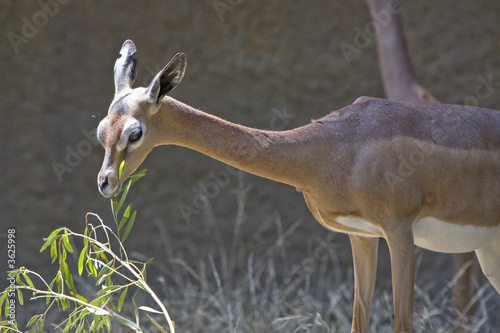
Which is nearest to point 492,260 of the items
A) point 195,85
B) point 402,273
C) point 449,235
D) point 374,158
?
point 449,235

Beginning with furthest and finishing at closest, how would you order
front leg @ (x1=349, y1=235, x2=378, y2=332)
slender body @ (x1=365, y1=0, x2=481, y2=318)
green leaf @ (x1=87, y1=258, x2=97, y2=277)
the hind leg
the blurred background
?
the blurred background < slender body @ (x1=365, y1=0, x2=481, y2=318) < the hind leg < front leg @ (x1=349, y1=235, x2=378, y2=332) < green leaf @ (x1=87, y1=258, x2=97, y2=277)

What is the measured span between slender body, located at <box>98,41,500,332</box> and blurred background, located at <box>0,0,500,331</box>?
2.18 m

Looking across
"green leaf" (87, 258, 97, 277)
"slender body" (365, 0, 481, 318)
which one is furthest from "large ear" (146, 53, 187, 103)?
"slender body" (365, 0, 481, 318)

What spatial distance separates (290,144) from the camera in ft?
7.25

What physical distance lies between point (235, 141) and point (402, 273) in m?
0.68

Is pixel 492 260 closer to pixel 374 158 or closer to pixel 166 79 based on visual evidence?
pixel 374 158

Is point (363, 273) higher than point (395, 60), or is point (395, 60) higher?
point (395, 60)

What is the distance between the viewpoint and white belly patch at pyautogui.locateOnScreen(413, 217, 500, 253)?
7.48 ft

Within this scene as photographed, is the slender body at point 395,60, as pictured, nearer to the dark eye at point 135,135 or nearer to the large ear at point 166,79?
the large ear at point 166,79

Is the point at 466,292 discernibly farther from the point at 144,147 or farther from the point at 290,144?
the point at 144,147

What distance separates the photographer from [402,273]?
7.02ft

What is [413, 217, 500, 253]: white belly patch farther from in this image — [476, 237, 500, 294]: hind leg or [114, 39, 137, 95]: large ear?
[114, 39, 137, 95]: large ear

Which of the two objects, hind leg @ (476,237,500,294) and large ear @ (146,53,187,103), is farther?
hind leg @ (476,237,500,294)

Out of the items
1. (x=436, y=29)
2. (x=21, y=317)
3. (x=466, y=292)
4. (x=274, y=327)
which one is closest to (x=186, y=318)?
(x=274, y=327)
